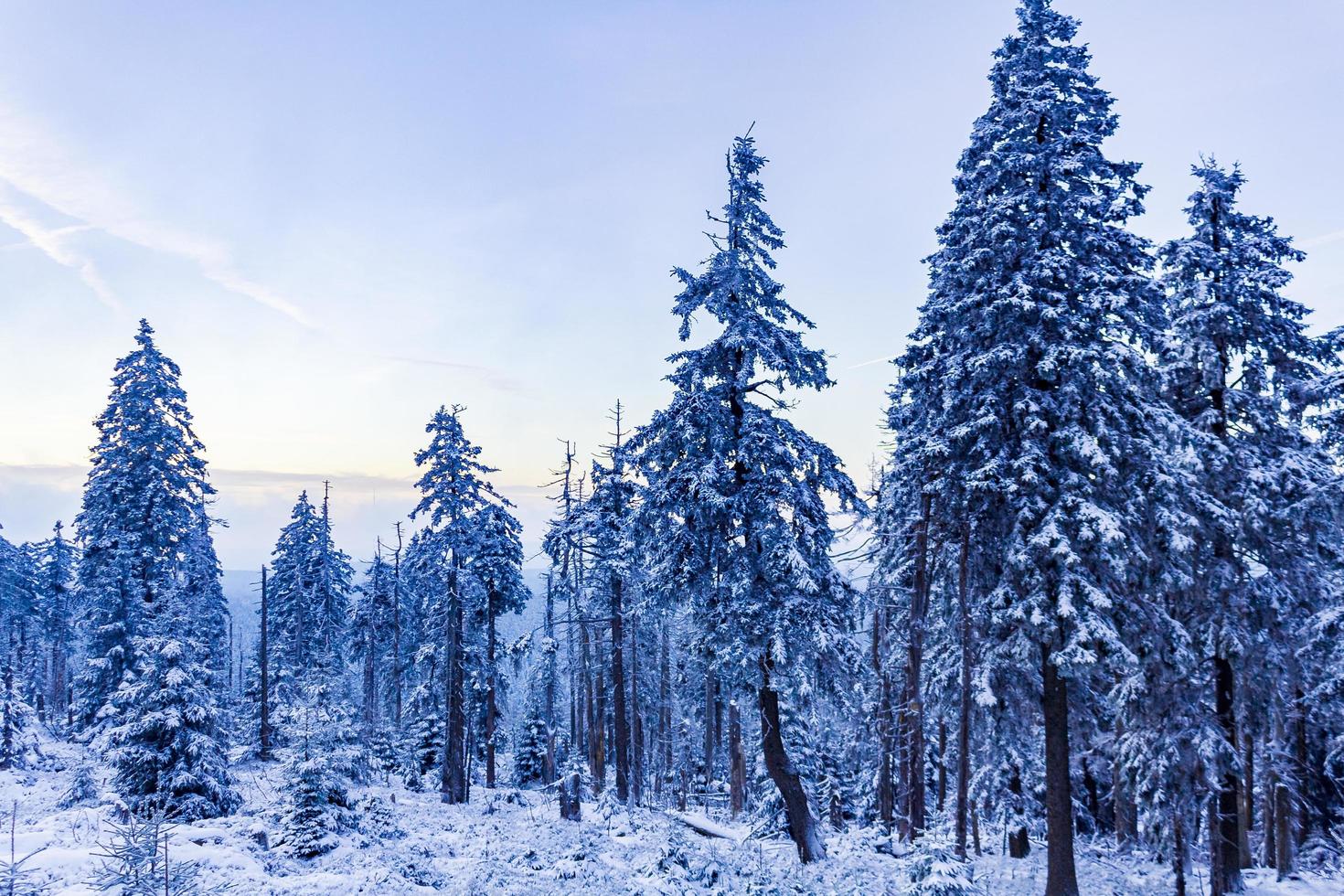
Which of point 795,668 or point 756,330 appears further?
point 756,330

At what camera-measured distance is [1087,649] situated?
13.1 m

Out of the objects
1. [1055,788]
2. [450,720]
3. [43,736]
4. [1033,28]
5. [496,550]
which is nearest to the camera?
[1055,788]

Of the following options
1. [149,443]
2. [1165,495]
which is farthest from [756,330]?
[149,443]

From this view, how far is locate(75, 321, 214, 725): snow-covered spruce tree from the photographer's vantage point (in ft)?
83.3

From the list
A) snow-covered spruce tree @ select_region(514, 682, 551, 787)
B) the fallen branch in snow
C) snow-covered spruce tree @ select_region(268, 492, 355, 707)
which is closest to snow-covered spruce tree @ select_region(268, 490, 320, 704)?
snow-covered spruce tree @ select_region(268, 492, 355, 707)

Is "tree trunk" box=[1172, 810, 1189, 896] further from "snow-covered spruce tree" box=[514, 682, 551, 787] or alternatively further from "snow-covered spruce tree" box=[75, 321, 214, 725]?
"snow-covered spruce tree" box=[75, 321, 214, 725]

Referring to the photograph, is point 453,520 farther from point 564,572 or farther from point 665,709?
point 665,709

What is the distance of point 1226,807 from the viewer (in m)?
16.5

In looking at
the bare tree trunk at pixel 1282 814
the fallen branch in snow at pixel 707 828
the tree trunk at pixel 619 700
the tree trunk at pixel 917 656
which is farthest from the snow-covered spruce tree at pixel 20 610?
the bare tree trunk at pixel 1282 814

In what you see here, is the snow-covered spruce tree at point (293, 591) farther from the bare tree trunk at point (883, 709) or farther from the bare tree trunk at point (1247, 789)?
the bare tree trunk at point (1247, 789)

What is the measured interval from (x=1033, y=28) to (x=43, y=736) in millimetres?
60199

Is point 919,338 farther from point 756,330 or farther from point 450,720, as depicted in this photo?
point 450,720

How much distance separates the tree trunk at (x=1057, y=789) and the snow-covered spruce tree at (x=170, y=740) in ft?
67.9

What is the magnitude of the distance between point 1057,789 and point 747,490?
890 centimetres
